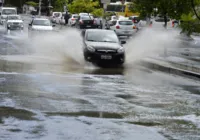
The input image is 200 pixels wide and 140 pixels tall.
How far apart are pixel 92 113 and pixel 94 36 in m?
13.6

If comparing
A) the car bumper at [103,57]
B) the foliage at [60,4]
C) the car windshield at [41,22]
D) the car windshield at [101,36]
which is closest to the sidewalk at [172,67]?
the car bumper at [103,57]

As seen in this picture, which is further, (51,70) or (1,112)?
(51,70)

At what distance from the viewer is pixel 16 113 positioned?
434 inches

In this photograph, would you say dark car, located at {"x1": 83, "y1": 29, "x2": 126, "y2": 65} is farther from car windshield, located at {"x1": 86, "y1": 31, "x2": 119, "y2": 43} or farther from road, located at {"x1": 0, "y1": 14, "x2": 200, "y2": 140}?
road, located at {"x1": 0, "y1": 14, "x2": 200, "y2": 140}

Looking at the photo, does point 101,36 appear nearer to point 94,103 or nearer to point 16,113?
point 94,103

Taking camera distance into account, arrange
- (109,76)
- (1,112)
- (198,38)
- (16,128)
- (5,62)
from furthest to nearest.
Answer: (198,38)
(5,62)
(109,76)
(1,112)
(16,128)

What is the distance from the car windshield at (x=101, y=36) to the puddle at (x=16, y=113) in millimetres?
13183

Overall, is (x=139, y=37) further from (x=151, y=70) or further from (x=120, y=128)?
(x=120, y=128)

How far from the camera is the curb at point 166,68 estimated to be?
20.3 m

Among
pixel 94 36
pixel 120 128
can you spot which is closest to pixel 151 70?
pixel 94 36

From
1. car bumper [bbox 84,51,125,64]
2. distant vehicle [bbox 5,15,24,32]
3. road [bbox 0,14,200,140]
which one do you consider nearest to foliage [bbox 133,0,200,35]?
car bumper [bbox 84,51,125,64]

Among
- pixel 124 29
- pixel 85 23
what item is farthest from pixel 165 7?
pixel 85 23

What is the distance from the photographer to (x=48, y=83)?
16219 mm

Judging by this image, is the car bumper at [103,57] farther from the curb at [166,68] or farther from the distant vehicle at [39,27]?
the distant vehicle at [39,27]
